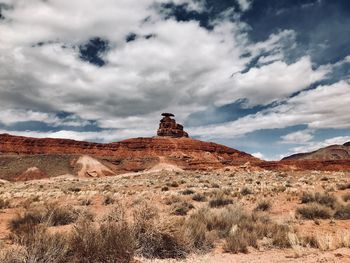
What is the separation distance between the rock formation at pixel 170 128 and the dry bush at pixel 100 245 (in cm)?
12955

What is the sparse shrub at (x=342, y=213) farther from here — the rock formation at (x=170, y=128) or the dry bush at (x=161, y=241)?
the rock formation at (x=170, y=128)

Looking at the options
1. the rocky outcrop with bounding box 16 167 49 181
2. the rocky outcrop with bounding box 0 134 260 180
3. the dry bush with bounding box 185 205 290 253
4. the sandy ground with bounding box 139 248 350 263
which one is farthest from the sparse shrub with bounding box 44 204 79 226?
the rocky outcrop with bounding box 0 134 260 180

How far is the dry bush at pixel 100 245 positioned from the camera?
6422 mm

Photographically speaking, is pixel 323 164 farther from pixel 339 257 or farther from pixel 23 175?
pixel 339 257

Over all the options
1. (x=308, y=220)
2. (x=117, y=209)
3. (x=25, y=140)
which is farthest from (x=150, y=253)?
(x=25, y=140)

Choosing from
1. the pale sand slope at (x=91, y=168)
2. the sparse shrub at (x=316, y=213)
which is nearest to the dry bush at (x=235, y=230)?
the sparse shrub at (x=316, y=213)

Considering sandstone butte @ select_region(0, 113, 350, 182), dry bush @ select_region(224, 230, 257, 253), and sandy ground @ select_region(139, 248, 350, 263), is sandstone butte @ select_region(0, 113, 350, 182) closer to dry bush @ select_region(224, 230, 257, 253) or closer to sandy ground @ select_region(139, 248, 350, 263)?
dry bush @ select_region(224, 230, 257, 253)

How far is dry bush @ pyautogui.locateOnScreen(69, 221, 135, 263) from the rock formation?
425 feet

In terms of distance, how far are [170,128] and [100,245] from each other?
132 metres

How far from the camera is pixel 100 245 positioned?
6465 mm

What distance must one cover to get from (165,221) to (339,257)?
144 inches

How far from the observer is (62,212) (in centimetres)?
1217

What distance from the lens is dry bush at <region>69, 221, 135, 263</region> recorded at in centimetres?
642

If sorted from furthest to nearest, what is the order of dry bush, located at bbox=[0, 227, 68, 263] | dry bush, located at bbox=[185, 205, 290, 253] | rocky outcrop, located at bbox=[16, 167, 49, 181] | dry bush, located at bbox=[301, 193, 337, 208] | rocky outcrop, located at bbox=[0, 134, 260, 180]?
rocky outcrop, located at bbox=[0, 134, 260, 180]
rocky outcrop, located at bbox=[16, 167, 49, 181]
dry bush, located at bbox=[301, 193, 337, 208]
dry bush, located at bbox=[185, 205, 290, 253]
dry bush, located at bbox=[0, 227, 68, 263]
